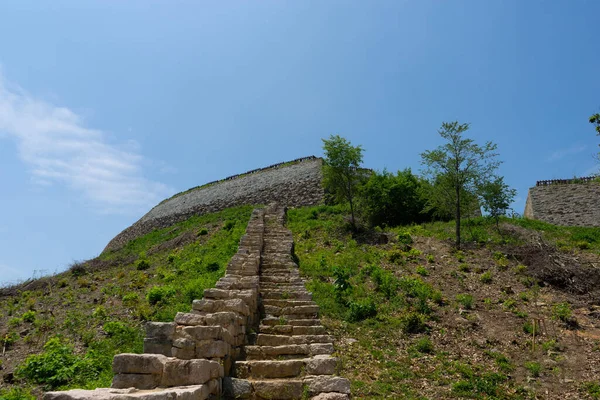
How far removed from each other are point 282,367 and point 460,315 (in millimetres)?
5792

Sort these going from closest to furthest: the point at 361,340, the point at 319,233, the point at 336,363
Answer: the point at 336,363, the point at 361,340, the point at 319,233

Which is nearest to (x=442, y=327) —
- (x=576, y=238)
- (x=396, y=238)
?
(x=396, y=238)

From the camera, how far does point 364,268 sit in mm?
13102

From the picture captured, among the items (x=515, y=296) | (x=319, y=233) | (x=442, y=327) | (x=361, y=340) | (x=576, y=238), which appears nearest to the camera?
(x=361, y=340)

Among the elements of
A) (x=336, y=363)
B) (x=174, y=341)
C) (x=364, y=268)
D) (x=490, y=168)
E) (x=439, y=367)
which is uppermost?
(x=490, y=168)

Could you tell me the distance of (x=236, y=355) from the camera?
6309 mm

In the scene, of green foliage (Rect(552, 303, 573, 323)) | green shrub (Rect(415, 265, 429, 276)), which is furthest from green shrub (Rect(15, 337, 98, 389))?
green foliage (Rect(552, 303, 573, 323))

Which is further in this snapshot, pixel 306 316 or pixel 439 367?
pixel 306 316

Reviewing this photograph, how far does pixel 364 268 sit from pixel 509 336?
5007mm

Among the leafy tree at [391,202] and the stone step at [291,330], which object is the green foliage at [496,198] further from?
the stone step at [291,330]

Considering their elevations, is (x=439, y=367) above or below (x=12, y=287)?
below

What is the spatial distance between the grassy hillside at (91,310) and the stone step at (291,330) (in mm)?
2706

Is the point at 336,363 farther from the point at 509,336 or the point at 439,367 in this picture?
the point at 509,336

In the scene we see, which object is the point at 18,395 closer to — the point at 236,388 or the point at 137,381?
the point at 137,381
